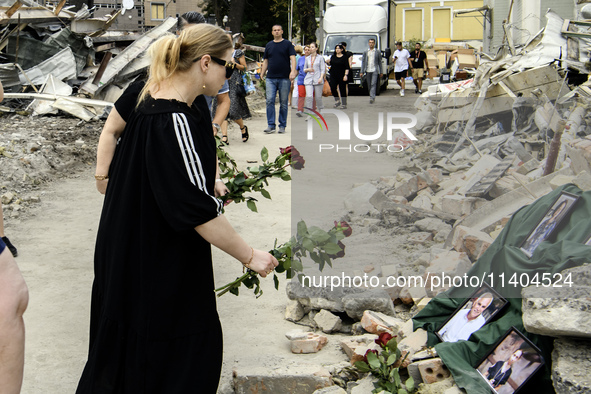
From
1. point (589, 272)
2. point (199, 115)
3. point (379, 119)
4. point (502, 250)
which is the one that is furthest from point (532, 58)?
point (199, 115)

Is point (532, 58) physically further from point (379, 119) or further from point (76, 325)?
point (76, 325)

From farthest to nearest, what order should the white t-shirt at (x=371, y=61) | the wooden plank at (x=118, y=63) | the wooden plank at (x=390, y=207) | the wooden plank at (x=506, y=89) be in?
the white t-shirt at (x=371, y=61)
the wooden plank at (x=118, y=63)
the wooden plank at (x=506, y=89)
the wooden plank at (x=390, y=207)

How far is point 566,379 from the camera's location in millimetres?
2623

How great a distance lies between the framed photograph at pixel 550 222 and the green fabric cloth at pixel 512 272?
31mm

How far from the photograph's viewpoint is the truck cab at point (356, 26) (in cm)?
2205

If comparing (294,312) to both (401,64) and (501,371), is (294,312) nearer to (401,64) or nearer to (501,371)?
(501,371)

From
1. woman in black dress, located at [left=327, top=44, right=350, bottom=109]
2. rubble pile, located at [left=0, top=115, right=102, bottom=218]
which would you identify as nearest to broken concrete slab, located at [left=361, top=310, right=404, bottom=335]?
rubble pile, located at [left=0, top=115, right=102, bottom=218]

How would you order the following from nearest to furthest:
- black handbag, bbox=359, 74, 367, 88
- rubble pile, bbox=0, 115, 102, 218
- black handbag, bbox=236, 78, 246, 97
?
rubble pile, bbox=0, 115, 102, 218
black handbag, bbox=236, 78, 246, 97
black handbag, bbox=359, 74, 367, 88

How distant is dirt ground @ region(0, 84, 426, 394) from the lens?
3.82 m

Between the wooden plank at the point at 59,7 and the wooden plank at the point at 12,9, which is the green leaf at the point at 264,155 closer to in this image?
the wooden plank at the point at 12,9

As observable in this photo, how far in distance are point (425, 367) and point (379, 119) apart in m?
2.36

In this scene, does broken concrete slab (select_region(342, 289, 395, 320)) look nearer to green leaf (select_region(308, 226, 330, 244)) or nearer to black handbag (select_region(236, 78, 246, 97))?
green leaf (select_region(308, 226, 330, 244))
